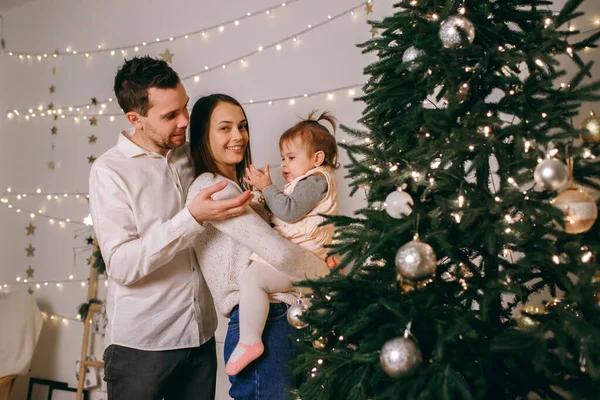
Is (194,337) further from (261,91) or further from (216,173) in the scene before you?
(261,91)

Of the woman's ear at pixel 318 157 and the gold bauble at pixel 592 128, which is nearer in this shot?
the gold bauble at pixel 592 128

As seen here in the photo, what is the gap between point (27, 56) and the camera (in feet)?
12.6

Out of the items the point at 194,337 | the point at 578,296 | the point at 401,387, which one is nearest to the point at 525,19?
the point at 578,296

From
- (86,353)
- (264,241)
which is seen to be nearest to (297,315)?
(264,241)

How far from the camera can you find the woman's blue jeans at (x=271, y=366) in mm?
1526

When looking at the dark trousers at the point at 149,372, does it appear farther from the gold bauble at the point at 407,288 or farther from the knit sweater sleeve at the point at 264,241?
the gold bauble at the point at 407,288

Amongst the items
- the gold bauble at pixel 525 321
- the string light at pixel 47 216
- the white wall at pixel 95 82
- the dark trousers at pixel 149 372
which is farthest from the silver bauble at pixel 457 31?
the string light at pixel 47 216

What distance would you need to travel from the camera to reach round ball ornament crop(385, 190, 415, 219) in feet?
3.82

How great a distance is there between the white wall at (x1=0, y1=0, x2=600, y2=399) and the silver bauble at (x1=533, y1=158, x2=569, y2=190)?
1545mm

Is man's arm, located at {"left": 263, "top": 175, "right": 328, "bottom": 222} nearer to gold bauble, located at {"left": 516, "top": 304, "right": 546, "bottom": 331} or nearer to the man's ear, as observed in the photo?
the man's ear

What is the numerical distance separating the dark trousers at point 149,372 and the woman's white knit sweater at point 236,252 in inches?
10.8

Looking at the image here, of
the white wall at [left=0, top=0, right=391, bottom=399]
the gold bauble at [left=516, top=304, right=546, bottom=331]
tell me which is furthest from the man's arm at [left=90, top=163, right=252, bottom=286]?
the white wall at [left=0, top=0, right=391, bottom=399]

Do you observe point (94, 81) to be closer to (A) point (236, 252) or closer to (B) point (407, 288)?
(A) point (236, 252)

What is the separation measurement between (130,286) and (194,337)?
271mm
